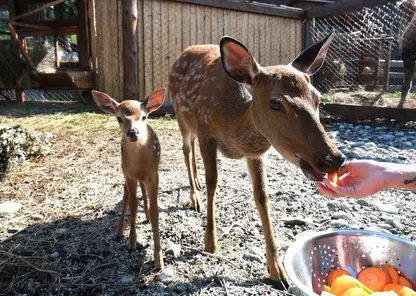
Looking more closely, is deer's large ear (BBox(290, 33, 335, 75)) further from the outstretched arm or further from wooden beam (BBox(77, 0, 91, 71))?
wooden beam (BBox(77, 0, 91, 71))

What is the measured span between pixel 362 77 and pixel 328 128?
16.8 feet

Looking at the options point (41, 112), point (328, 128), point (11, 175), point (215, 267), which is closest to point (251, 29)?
point (328, 128)

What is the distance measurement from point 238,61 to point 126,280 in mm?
1728

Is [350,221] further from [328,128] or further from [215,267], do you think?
[328,128]

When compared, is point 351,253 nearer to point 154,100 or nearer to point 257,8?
point 154,100

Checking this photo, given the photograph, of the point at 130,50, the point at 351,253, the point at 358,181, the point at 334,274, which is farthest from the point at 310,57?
the point at 130,50

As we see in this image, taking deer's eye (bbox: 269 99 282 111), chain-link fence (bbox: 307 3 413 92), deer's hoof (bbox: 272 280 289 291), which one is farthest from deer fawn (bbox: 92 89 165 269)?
chain-link fence (bbox: 307 3 413 92)

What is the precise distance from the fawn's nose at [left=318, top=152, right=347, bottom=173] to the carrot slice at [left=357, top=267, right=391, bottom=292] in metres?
0.86

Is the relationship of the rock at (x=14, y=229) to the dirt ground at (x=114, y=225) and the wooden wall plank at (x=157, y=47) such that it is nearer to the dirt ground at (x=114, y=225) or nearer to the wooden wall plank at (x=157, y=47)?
the dirt ground at (x=114, y=225)

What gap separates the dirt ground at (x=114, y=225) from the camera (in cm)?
287

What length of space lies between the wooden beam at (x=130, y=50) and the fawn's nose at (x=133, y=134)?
5.75 meters

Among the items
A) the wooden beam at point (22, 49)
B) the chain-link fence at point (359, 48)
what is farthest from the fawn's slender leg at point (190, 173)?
the chain-link fence at point (359, 48)

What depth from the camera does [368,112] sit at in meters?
8.22

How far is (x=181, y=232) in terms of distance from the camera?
361cm
